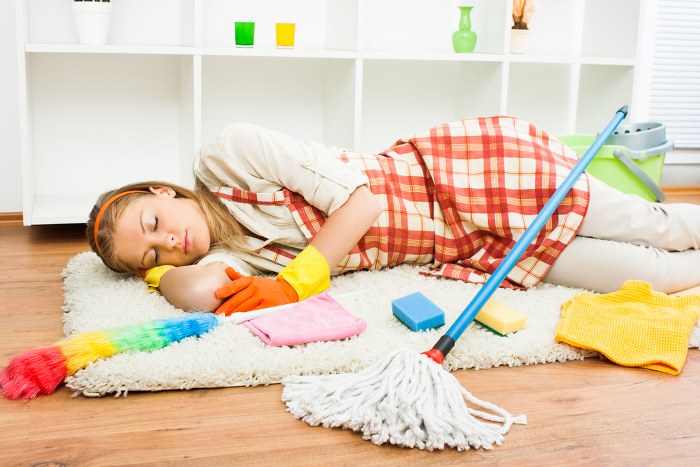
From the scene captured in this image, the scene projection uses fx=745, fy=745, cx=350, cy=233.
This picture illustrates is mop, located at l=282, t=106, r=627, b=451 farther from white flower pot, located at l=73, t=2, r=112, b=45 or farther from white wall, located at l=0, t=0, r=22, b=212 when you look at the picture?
white wall, located at l=0, t=0, r=22, b=212

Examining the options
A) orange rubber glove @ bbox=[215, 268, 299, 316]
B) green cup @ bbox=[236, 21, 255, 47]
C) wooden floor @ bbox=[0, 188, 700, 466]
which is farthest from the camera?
green cup @ bbox=[236, 21, 255, 47]

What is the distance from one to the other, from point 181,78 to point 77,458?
165 cm

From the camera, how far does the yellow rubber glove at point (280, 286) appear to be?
4.17 feet

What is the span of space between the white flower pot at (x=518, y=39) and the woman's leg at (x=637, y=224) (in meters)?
1.00

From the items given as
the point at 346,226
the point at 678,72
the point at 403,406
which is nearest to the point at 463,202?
the point at 346,226

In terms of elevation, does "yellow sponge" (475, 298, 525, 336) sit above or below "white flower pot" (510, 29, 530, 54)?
below

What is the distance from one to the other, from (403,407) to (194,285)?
21.2 inches

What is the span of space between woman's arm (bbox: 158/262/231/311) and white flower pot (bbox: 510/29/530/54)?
57.5 inches

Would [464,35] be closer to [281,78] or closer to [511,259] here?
[281,78]

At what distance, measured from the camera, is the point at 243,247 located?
1.49 meters

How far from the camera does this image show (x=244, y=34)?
7.14 feet

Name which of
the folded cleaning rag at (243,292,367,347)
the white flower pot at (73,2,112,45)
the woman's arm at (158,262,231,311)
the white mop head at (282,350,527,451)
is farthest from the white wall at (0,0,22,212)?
the white mop head at (282,350,527,451)

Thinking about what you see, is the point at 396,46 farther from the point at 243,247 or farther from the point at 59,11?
the point at 243,247

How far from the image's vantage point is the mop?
0.90 metres
